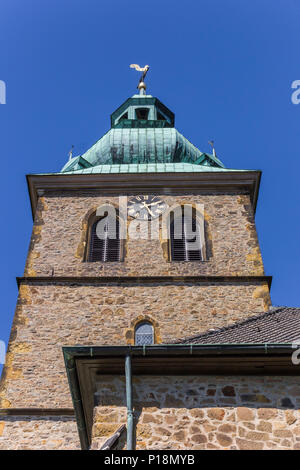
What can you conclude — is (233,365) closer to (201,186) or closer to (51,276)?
(51,276)

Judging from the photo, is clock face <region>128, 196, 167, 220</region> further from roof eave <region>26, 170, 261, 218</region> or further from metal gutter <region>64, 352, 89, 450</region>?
metal gutter <region>64, 352, 89, 450</region>

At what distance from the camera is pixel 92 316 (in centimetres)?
1380

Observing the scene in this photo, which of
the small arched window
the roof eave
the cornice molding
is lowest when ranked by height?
the cornice molding

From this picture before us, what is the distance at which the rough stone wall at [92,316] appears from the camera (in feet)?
41.9

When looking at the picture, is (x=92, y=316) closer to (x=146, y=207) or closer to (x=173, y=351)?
(x=146, y=207)

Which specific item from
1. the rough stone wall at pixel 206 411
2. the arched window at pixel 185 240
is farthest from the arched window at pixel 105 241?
the rough stone wall at pixel 206 411

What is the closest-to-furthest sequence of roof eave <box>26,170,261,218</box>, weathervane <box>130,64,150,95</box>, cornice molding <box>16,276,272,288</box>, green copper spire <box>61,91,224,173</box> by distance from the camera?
cornice molding <box>16,276,272,288</box> → roof eave <box>26,170,261,218</box> → green copper spire <box>61,91,224,173</box> → weathervane <box>130,64,150,95</box>

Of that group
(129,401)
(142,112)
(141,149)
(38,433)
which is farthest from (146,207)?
(129,401)

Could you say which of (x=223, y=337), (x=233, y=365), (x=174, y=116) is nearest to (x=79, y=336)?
(x=223, y=337)

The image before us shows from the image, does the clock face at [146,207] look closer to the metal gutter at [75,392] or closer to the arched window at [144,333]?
the arched window at [144,333]

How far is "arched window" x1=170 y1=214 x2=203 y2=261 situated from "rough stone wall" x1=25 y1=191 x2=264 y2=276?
9.8 inches

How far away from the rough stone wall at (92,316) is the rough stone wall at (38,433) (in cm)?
41

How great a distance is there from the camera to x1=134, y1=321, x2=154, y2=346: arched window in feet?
44.0

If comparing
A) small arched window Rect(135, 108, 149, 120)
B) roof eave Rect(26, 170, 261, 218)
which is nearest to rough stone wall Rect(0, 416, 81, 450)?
roof eave Rect(26, 170, 261, 218)
